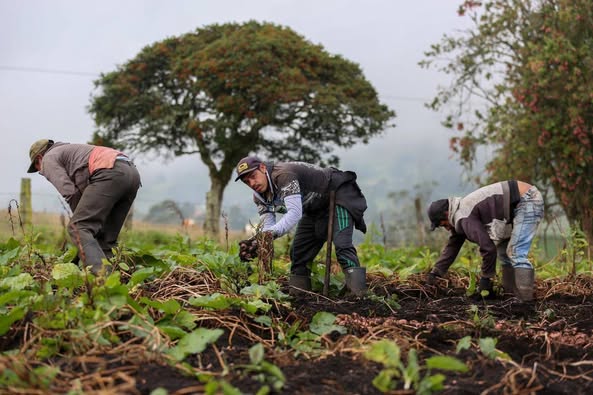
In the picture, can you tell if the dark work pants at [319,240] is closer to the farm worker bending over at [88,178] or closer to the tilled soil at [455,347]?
the tilled soil at [455,347]

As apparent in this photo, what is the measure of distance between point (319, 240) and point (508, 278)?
5.99 ft

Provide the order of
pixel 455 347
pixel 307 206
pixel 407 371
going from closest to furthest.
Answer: pixel 407 371
pixel 455 347
pixel 307 206

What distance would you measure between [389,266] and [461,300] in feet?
6.35

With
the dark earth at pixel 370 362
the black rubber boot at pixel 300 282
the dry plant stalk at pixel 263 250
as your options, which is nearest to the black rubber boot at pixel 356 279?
the dark earth at pixel 370 362

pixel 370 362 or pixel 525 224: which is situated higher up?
pixel 525 224

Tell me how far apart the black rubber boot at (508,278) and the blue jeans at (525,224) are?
35 centimetres

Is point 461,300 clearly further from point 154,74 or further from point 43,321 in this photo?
point 154,74

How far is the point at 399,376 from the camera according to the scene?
2553mm

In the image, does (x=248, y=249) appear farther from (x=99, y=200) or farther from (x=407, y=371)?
(x=407, y=371)

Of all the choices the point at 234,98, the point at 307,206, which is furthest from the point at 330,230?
the point at 234,98

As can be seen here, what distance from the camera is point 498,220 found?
18.6 ft

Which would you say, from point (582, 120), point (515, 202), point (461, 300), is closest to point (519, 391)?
point (461, 300)

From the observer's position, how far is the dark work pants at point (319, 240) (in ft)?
16.5

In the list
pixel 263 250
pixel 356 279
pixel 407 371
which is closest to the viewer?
pixel 407 371
